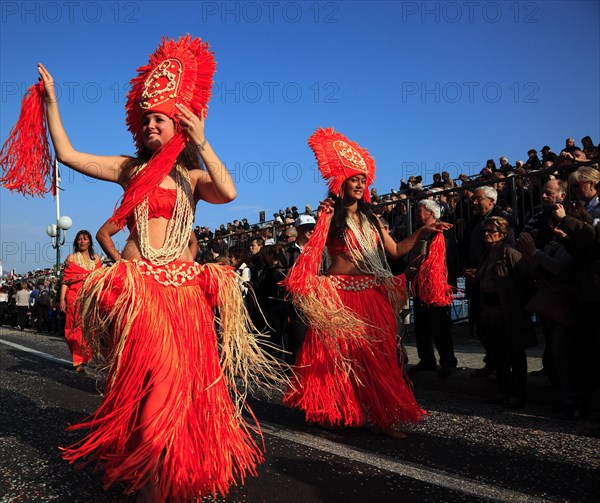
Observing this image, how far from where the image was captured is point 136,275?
287 centimetres

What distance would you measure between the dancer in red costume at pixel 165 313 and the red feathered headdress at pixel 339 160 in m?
1.69

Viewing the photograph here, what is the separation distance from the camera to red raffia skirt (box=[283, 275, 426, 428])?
4.29 meters

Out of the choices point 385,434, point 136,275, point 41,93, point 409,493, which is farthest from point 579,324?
point 41,93

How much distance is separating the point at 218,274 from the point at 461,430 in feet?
7.79

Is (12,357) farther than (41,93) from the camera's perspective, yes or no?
Yes

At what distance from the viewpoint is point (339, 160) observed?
4.82 m

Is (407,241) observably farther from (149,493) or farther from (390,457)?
(149,493)

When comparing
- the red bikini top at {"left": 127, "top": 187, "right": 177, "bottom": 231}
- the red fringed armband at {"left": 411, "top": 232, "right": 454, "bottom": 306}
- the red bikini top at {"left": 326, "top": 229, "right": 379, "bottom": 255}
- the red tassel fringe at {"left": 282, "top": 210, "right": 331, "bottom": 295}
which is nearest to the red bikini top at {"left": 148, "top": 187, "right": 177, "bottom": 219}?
the red bikini top at {"left": 127, "top": 187, "right": 177, "bottom": 231}

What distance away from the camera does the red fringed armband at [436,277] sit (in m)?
5.01

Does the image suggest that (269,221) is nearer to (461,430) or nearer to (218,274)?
(461,430)

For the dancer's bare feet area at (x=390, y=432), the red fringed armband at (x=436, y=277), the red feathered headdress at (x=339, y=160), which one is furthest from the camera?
the red fringed armband at (x=436, y=277)

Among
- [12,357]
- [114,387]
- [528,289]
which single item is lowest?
[12,357]

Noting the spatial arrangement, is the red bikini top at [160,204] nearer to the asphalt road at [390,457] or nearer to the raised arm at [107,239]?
the raised arm at [107,239]

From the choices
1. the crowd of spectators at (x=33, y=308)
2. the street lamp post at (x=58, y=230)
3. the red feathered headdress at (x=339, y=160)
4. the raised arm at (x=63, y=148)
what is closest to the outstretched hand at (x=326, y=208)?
the red feathered headdress at (x=339, y=160)
